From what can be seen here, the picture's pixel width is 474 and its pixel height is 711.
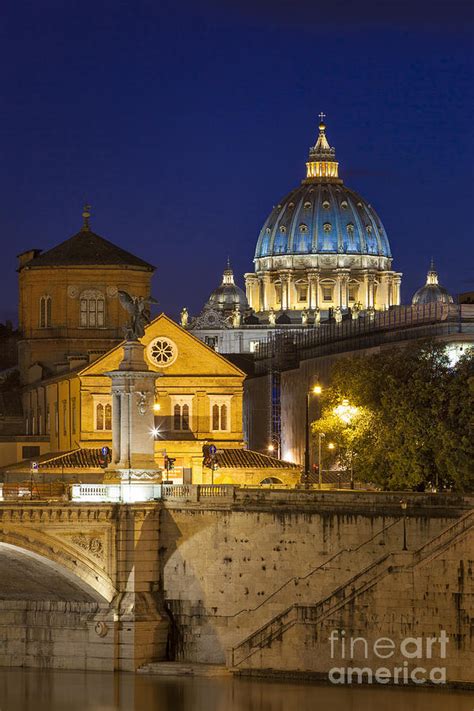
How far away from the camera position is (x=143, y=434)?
9112 centimetres

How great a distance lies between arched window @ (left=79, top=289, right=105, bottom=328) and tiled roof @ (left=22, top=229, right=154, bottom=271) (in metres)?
1.75

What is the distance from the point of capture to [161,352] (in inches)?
4532

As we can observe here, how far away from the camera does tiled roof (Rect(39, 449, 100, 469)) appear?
108 metres

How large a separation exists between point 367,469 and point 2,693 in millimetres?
20093

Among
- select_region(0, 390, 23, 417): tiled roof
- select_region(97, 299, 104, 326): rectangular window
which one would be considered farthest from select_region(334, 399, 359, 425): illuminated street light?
select_region(0, 390, 23, 417): tiled roof

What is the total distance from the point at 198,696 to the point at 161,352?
33.9 metres

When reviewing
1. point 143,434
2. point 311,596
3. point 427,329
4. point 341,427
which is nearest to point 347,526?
point 311,596

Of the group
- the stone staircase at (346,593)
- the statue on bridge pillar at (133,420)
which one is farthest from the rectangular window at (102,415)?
the stone staircase at (346,593)

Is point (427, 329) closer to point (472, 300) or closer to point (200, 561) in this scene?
point (472, 300)

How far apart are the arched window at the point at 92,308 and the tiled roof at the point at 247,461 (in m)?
22.7

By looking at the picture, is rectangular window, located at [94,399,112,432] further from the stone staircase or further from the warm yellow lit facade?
the stone staircase

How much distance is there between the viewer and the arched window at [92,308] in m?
133

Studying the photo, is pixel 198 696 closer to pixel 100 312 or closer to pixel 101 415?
pixel 101 415

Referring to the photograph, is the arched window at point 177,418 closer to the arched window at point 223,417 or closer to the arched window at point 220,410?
the arched window at point 220,410
